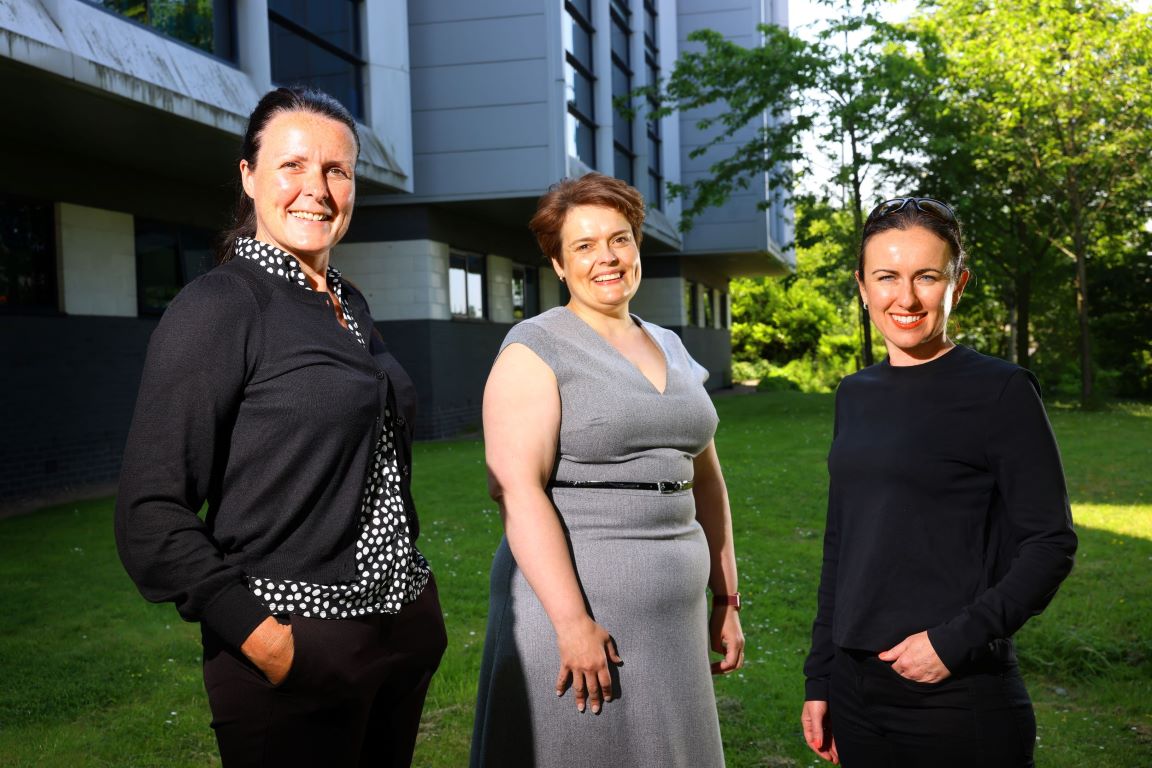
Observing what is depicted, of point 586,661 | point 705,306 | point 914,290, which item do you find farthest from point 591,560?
point 705,306

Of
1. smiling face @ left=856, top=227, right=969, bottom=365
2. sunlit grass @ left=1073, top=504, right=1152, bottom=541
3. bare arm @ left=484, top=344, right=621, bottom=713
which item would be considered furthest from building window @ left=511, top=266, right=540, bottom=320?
smiling face @ left=856, top=227, right=969, bottom=365

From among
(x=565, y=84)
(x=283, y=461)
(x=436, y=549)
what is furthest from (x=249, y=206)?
(x=565, y=84)

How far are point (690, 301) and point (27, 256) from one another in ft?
84.6

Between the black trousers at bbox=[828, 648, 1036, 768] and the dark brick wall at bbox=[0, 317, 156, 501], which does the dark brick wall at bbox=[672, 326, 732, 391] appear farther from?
the black trousers at bbox=[828, 648, 1036, 768]

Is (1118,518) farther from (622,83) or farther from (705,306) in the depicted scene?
(705,306)

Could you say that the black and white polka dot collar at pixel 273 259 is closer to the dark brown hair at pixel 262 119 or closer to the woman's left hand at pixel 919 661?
the dark brown hair at pixel 262 119

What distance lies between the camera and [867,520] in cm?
253

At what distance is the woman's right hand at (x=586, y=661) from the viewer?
2803 millimetres

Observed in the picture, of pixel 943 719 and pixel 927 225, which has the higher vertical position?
pixel 927 225

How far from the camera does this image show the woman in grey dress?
9.28ft

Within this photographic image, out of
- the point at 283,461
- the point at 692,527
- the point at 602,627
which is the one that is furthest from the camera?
the point at 692,527

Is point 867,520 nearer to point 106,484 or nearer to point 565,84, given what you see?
point 106,484

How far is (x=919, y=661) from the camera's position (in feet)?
7.75

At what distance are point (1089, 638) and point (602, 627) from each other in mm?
4690
